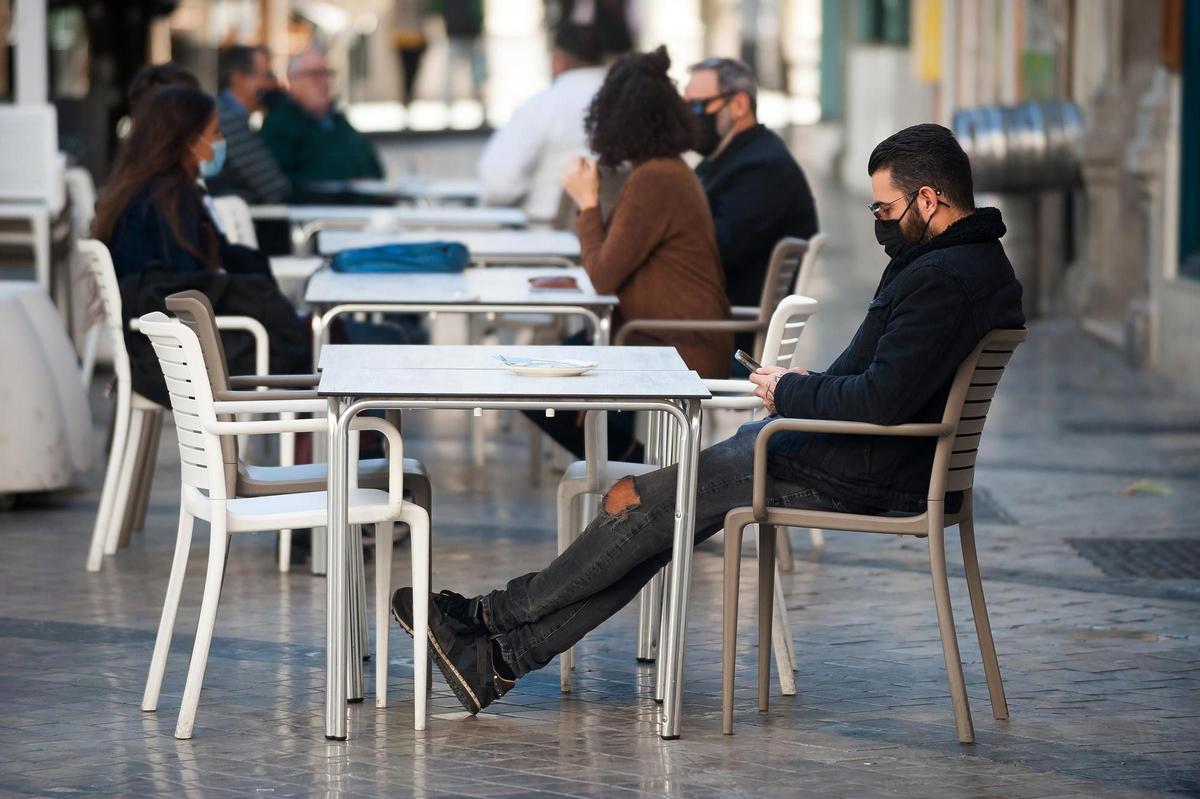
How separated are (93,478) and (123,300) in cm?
226

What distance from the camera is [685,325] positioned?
7.08m

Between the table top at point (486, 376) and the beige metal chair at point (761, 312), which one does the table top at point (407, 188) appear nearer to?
the beige metal chair at point (761, 312)

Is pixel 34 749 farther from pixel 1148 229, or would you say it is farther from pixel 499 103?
pixel 499 103

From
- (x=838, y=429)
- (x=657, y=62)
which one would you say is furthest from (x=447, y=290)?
(x=838, y=429)

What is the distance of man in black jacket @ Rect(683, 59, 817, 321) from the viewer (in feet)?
26.7

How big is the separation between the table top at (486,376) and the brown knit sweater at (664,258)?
4.51ft

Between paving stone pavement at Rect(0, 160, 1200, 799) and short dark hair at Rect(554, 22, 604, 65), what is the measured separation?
3542mm

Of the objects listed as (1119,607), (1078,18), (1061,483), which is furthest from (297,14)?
(1119,607)

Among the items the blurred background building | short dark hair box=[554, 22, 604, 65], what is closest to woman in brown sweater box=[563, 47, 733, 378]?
short dark hair box=[554, 22, 604, 65]

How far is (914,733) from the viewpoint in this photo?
16.9 feet

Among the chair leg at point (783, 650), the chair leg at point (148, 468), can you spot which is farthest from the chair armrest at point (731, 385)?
the chair leg at point (148, 468)

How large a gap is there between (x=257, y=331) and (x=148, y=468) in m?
0.97

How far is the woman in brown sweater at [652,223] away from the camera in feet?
23.1

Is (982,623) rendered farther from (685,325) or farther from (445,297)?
(445,297)
